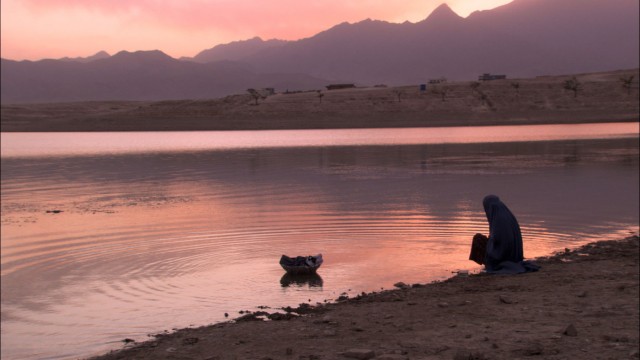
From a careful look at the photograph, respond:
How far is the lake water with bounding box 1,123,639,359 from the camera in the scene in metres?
13.3

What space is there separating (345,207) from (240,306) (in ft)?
38.4

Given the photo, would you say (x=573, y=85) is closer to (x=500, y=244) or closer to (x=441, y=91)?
(x=441, y=91)

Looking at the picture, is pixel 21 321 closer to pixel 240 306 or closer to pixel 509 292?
pixel 240 306

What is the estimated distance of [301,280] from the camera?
1450 centimetres

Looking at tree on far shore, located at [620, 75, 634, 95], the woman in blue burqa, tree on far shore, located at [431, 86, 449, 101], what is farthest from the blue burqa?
tree on far shore, located at [620, 75, 634, 95]

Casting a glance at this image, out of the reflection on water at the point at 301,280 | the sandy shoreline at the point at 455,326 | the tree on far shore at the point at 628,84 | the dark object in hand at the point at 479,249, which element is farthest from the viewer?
the tree on far shore at the point at 628,84

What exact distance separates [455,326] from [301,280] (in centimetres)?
536

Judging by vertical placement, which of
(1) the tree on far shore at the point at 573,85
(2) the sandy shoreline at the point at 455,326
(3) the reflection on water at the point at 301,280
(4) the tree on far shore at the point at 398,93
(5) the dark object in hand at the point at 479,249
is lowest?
(3) the reflection on water at the point at 301,280

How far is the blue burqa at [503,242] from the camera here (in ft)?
42.7

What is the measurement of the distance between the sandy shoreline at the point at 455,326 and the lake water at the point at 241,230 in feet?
5.63

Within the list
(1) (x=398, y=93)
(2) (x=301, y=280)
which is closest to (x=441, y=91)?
(1) (x=398, y=93)

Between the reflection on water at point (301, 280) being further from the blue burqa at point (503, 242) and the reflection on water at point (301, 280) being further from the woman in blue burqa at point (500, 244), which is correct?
the blue burqa at point (503, 242)

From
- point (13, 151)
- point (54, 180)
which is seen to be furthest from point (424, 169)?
point (13, 151)

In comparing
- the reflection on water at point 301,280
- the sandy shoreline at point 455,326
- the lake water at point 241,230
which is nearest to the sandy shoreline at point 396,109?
the lake water at point 241,230
